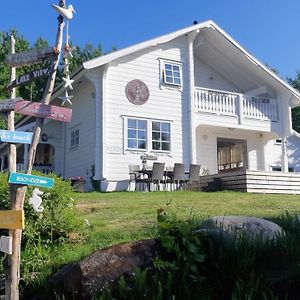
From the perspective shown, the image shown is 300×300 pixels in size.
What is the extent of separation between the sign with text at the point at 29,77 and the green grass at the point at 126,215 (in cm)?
217

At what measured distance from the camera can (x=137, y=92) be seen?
1989 centimetres

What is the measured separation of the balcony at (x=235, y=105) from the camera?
69.8 feet

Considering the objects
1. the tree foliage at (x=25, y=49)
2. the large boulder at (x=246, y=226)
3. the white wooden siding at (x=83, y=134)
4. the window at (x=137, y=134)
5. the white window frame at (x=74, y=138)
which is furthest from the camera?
the tree foliage at (x=25, y=49)

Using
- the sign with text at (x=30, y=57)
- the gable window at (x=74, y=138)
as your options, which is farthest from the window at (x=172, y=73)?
the sign with text at (x=30, y=57)

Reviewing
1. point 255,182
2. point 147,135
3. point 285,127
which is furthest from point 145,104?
point 285,127

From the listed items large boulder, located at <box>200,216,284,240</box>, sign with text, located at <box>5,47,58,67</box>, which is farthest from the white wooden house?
sign with text, located at <box>5,47,58,67</box>

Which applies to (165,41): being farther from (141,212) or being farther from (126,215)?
(126,215)

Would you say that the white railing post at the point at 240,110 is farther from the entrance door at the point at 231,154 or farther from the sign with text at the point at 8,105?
the sign with text at the point at 8,105

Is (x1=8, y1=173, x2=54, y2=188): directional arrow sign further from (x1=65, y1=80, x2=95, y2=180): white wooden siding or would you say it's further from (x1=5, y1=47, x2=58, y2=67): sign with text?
(x1=65, y1=80, x2=95, y2=180): white wooden siding

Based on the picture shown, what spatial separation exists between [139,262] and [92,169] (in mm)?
14163

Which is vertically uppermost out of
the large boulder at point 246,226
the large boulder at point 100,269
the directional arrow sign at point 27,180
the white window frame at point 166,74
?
the white window frame at point 166,74

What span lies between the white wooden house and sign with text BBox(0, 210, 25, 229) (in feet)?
45.5

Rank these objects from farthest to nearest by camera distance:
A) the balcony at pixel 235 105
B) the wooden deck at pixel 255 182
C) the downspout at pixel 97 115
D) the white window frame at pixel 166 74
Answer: the balcony at pixel 235 105, the white window frame at pixel 166 74, the downspout at pixel 97 115, the wooden deck at pixel 255 182

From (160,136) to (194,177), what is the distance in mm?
2410
